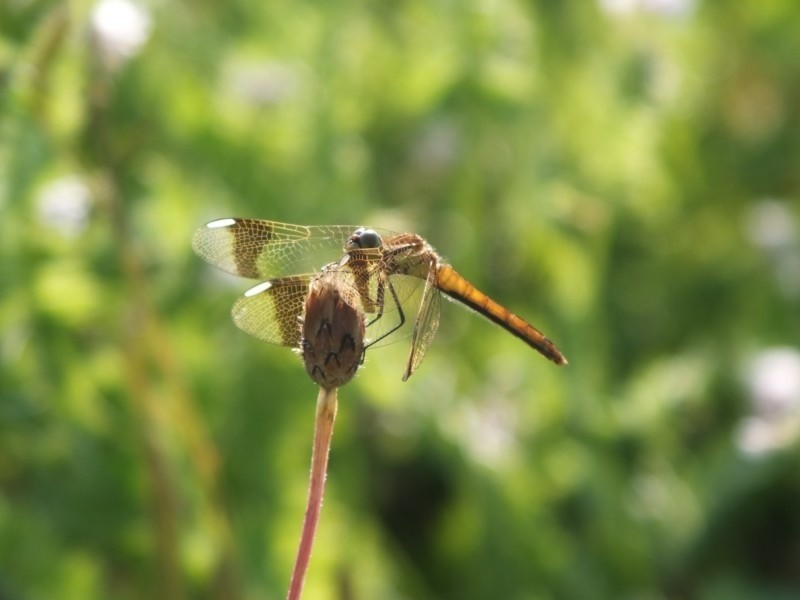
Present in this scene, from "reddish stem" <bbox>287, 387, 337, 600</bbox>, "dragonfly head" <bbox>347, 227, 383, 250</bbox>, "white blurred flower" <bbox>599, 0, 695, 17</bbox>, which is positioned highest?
"white blurred flower" <bbox>599, 0, 695, 17</bbox>

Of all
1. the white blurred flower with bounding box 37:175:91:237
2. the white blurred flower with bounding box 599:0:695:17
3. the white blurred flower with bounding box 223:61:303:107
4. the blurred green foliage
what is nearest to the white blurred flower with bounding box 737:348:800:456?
the blurred green foliage

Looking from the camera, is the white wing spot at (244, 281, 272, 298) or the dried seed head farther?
the white wing spot at (244, 281, 272, 298)

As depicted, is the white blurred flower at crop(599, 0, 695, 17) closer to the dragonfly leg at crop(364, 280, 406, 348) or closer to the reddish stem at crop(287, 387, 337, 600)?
the dragonfly leg at crop(364, 280, 406, 348)

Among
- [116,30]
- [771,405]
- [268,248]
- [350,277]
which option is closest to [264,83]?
[116,30]

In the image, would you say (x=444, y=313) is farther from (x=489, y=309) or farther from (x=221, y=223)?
(x=221, y=223)

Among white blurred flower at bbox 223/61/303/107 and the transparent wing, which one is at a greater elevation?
white blurred flower at bbox 223/61/303/107

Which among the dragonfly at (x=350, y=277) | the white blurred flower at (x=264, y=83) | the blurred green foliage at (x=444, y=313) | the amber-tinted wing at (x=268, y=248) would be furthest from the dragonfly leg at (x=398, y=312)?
the white blurred flower at (x=264, y=83)

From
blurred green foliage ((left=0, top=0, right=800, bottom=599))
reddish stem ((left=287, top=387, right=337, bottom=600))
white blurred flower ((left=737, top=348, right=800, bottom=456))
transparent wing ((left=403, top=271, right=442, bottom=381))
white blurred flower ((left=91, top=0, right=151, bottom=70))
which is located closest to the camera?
reddish stem ((left=287, top=387, right=337, bottom=600))

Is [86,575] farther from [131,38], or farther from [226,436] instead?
[131,38]
